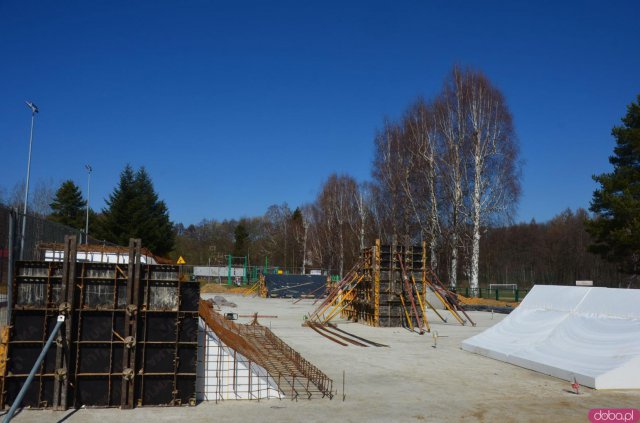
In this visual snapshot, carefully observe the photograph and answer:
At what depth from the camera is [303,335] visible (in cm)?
1955

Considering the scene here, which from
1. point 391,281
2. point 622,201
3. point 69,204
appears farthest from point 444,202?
point 69,204

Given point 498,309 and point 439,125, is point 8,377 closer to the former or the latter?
point 498,309

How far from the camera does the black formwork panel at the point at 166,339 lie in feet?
28.5

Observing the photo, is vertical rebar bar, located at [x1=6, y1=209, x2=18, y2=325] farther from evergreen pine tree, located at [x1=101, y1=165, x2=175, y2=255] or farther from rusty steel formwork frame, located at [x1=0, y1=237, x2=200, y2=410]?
evergreen pine tree, located at [x1=101, y1=165, x2=175, y2=255]

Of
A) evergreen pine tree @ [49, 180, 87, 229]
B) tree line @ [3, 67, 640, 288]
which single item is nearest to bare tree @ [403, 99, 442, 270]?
tree line @ [3, 67, 640, 288]

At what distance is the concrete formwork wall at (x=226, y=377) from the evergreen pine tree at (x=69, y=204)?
56.5m

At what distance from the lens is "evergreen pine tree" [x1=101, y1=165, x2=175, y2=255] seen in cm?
5434

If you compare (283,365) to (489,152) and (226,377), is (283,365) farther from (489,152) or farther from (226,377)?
(489,152)

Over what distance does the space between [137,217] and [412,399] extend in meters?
49.2

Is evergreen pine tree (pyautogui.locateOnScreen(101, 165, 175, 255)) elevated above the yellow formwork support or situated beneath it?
elevated above

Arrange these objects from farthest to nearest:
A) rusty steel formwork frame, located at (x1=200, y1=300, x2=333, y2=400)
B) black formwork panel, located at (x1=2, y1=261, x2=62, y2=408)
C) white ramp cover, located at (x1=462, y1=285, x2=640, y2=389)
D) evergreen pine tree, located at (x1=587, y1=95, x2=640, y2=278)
A: evergreen pine tree, located at (x1=587, y1=95, x2=640, y2=278) → white ramp cover, located at (x1=462, y1=285, x2=640, y2=389) → rusty steel formwork frame, located at (x1=200, y1=300, x2=333, y2=400) → black formwork panel, located at (x1=2, y1=261, x2=62, y2=408)

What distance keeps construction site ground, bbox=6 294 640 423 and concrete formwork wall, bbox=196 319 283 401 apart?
0.28 metres

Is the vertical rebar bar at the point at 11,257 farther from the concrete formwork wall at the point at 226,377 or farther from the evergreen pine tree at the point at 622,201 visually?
the evergreen pine tree at the point at 622,201

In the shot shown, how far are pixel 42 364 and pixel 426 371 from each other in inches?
331
